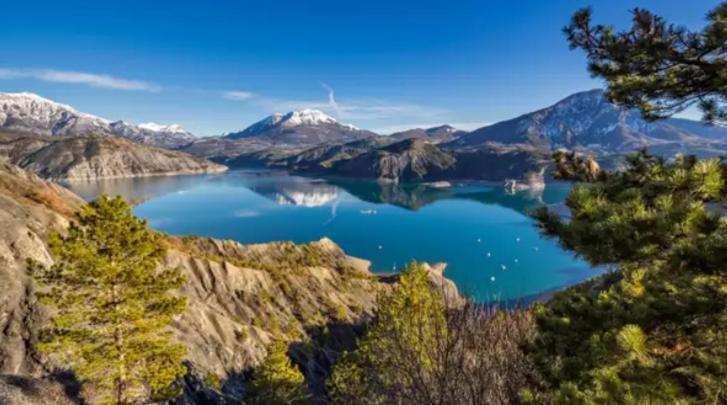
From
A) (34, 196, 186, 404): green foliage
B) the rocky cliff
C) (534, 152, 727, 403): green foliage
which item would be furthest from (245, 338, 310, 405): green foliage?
(534, 152, 727, 403): green foliage

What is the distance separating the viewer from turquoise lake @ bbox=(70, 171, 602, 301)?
3381 inches

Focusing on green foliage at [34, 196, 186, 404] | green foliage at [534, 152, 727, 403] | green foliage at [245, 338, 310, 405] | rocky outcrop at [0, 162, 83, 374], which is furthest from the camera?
green foliage at [245, 338, 310, 405]

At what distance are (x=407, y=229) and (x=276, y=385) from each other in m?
107

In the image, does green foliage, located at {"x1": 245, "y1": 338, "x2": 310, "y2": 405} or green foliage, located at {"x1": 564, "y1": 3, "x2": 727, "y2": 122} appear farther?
green foliage, located at {"x1": 245, "y1": 338, "x2": 310, "y2": 405}

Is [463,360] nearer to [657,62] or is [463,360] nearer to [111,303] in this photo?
[657,62]

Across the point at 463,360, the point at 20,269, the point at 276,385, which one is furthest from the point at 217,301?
the point at 463,360

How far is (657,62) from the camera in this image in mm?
7402

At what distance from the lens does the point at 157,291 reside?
689 inches

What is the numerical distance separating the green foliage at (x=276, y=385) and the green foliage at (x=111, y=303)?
29.1ft

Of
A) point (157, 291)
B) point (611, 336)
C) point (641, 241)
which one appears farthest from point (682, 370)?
point (157, 291)

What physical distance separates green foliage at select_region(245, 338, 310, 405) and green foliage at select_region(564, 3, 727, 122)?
23569 millimetres

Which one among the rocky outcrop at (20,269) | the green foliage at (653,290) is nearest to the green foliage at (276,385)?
the rocky outcrop at (20,269)

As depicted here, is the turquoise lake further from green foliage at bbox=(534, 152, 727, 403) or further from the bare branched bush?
green foliage at bbox=(534, 152, 727, 403)

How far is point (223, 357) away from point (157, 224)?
369ft
